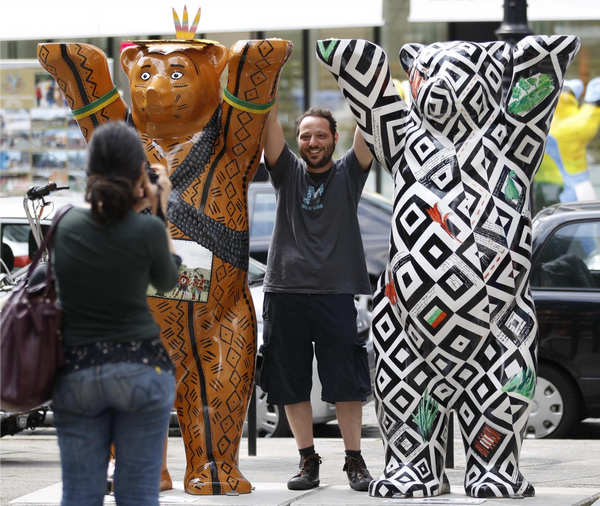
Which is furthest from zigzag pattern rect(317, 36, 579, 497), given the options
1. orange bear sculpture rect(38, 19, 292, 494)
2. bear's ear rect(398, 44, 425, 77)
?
orange bear sculpture rect(38, 19, 292, 494)

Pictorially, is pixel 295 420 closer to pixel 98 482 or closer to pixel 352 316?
→ pixel 352 316

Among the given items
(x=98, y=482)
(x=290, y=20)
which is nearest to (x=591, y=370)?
(x=98, y=482)

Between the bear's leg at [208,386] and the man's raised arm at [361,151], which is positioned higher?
the man's raised arm at [361,151]

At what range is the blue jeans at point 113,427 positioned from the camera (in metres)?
4.03

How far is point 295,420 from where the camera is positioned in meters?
6.29

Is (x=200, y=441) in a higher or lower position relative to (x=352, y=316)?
lower

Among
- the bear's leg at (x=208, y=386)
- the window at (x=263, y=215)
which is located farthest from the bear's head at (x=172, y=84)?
the window at (x=263, y=215)

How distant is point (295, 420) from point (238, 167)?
4.09 feet

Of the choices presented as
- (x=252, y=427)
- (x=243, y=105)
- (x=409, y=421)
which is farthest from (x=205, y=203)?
(x=252, y=427)

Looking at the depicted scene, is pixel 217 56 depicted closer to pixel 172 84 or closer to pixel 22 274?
pixel 172 84

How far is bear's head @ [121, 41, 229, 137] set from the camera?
5.95 meters

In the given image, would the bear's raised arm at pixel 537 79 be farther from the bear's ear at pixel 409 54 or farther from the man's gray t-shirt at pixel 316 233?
the man's gray t-shirt at pixel 316 233

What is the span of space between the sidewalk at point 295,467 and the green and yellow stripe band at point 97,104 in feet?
5.92

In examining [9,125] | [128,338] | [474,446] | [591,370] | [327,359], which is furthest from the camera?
[9,125]
